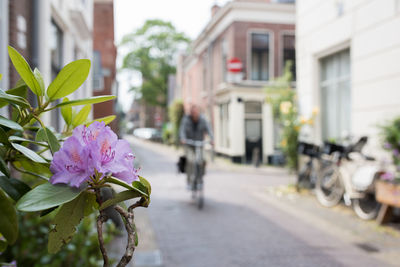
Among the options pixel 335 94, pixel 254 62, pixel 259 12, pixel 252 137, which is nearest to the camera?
pixel 335 94

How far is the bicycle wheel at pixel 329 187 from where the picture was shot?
6.00 metres

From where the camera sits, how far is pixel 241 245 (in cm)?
427

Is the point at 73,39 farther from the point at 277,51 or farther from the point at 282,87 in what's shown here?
the point at 277,51

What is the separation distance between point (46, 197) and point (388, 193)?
4.93 metres

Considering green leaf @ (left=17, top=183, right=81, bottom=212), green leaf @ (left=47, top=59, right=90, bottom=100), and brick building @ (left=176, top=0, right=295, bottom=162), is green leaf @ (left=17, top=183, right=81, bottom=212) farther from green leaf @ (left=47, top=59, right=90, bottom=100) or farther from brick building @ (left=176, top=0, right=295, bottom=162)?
brick building @ (left=176, top=0, right=295, bottom=162)

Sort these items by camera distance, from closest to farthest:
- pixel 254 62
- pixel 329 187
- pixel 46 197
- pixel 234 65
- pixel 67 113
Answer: pixel 46 197 → pixel 67 113 → pixel 329 187 → pixel 234 65 → pixel 254 62

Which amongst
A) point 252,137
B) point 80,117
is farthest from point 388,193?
point 252,137

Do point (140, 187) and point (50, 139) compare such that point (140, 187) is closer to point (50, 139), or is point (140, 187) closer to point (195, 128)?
point (50, 139)

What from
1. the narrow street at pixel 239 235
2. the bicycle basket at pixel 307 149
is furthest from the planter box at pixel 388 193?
the bicycle basket at pixel 307 149

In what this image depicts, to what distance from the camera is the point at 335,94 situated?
23.7 ft

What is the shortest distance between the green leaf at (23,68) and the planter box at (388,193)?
187 inches

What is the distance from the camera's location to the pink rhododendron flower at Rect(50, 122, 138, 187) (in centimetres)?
56

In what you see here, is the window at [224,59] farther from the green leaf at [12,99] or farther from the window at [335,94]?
the green leaf at [12,99]

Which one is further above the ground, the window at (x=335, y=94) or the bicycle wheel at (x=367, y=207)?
the window at (x=335, y=94)
